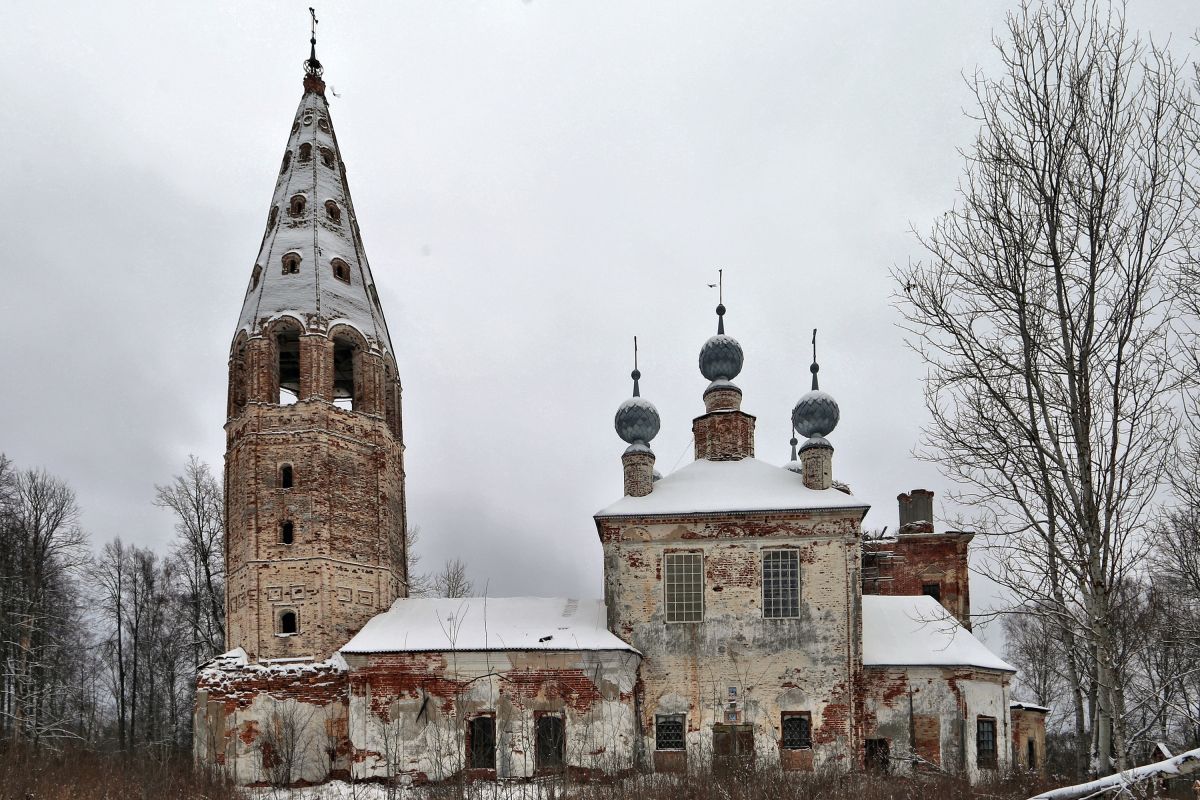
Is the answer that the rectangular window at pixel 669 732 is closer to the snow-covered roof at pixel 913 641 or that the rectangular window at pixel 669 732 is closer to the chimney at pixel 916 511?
the snow-covered roof at pixel 913 641

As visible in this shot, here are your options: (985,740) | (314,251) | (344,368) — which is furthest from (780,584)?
(314,251)

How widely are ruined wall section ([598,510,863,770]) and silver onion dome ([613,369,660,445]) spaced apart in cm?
262

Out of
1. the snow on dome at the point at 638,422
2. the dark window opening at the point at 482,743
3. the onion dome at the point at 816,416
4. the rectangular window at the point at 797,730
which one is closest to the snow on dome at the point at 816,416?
the onion dome at the point at 816,416

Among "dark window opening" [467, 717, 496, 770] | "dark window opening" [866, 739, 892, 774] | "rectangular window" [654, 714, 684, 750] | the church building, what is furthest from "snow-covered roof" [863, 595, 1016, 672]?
"dark window opening" [467, 717, 496, 770]

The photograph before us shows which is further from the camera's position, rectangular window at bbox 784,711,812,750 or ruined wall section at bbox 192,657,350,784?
rectangular window at bbox 784,711,812,750

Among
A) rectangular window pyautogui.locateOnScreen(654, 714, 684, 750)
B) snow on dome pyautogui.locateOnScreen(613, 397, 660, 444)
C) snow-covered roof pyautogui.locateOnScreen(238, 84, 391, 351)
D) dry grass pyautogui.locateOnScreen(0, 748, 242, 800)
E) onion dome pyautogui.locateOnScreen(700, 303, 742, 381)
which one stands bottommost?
rectangular window pyautogui.locateOnScreen(654, 714, 684, 750)

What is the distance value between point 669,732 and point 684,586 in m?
2.92

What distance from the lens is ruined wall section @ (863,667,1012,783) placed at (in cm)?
1986

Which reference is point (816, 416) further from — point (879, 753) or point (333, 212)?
point (333, 212)

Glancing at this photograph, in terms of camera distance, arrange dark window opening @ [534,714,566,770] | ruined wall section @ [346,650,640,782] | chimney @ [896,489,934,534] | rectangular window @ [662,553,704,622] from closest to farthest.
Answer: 1. ruined wall section @ [346,650,640,782]
2. dark window opening @ [534,714,566,770]
3. rectangular window @ [662,553,704,622]
4. chimney @ [896,489,934,534]

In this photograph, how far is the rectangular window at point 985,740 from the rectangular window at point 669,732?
5.87 metres

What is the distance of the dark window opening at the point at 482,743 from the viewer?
64.3ft

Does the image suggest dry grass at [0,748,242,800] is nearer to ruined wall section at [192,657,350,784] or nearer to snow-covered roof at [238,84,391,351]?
ruined wall section at [192,657,350,784]

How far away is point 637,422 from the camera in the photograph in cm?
2336
